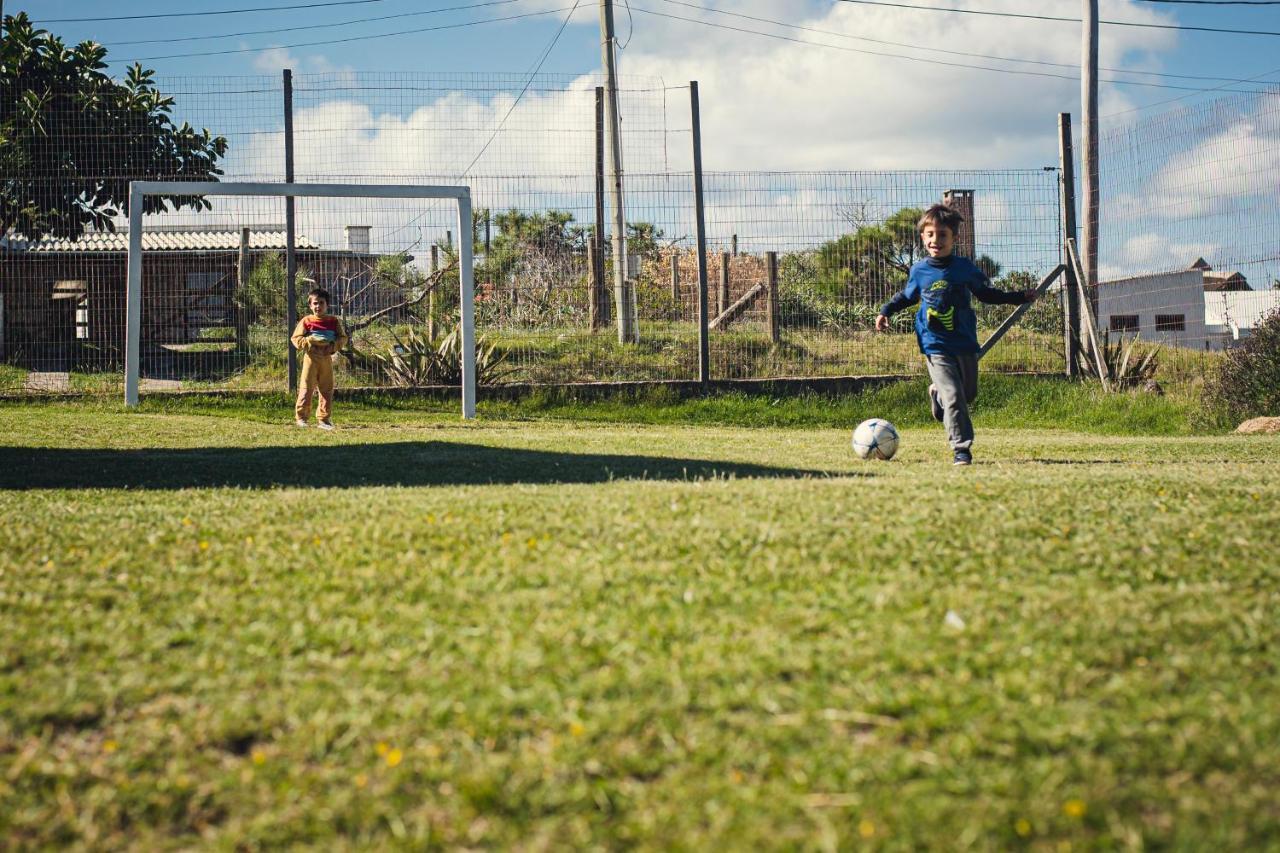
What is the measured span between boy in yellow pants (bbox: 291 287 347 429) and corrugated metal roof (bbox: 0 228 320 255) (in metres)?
1.13

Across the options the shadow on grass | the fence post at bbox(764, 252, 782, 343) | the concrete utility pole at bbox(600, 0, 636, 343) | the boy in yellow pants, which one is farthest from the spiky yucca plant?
the boy in yellow pants

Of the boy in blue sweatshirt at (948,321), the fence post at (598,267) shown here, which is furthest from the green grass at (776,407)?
the boy in blue sweatshirt at (948,321)

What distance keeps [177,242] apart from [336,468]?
7283 millimetres

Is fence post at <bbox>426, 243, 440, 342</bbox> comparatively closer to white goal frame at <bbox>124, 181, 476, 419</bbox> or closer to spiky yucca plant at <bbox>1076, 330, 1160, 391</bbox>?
white goal frame at <bbox>124, 181, 476, 419</bbox>

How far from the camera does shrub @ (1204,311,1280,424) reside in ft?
37.5

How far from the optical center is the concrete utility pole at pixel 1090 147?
552 inches

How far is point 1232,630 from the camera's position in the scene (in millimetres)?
3275

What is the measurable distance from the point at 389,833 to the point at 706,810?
25.9 inches

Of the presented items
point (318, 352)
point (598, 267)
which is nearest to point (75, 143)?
point (318, 352)

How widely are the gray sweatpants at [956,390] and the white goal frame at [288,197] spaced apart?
602 centimetres

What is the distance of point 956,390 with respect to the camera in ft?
25.3

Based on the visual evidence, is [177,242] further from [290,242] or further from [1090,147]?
[1090,147]

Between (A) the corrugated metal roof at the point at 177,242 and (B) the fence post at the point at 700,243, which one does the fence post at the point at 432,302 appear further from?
(B) the fence post at the point at 700,243

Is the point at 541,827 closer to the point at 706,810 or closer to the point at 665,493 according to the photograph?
the point at 706,810
